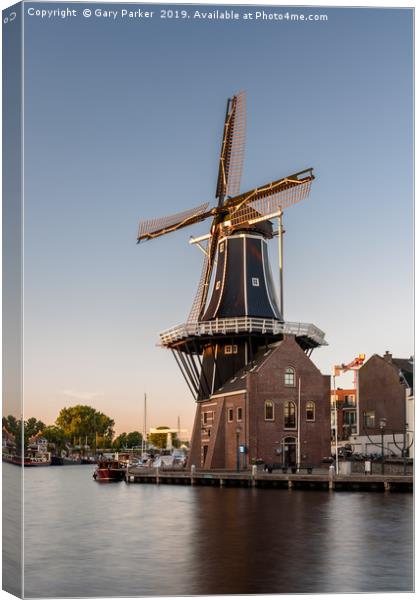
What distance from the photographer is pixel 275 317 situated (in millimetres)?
56312

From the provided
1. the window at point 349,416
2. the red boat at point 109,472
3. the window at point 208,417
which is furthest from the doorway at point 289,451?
the window at point 349,416

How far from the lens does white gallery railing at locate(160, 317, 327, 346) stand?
177 feet

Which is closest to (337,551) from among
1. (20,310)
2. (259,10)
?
(20,310)

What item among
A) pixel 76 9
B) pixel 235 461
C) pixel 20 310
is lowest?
pixel 235 461

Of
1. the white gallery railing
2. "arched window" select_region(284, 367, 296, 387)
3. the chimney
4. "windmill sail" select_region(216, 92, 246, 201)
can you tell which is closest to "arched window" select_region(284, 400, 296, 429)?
"arched window" select_region(284, 367, 296, 387)

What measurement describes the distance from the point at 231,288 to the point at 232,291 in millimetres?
201

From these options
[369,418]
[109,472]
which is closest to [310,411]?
[369,418]

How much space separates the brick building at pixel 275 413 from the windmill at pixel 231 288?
133 cm

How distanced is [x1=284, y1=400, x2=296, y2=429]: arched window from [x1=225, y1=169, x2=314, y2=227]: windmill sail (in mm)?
11079

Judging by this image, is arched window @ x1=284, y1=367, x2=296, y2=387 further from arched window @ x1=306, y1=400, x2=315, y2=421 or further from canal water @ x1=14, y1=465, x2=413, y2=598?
canal water @ x1=14, y1=465, x2=413, y2=598

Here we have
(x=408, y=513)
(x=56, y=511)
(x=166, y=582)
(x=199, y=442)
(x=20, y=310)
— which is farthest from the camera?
(x=199, y=442)

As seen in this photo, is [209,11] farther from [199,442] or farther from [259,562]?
[199,442]

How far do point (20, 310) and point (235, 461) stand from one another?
41.2 metres

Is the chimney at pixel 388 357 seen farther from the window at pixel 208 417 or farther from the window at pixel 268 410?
the window at pixel 208 417
